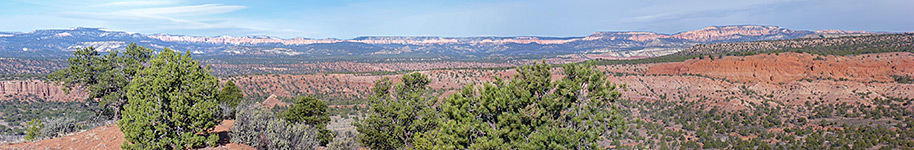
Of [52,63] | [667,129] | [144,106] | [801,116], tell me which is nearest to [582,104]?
[144,106]

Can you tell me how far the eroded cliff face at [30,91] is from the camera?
57469 millimetres

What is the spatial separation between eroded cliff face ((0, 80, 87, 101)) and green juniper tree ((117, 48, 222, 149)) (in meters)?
56.6

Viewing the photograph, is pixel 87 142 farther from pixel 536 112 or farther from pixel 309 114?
pixel 536 112

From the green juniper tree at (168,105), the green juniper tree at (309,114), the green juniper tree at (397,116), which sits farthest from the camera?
the green juniper tree at (309,114)

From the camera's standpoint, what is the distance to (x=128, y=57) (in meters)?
22.3

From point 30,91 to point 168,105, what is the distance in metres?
65.1

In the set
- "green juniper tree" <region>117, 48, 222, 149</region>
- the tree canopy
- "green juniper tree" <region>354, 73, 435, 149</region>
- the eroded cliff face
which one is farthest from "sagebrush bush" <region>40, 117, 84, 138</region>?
the eroded cliff face

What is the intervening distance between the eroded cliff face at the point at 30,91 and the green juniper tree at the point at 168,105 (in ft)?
186

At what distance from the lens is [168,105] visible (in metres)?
14.2

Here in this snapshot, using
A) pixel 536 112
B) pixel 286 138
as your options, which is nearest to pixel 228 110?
pixel 286 138

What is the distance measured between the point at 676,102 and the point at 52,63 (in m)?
131

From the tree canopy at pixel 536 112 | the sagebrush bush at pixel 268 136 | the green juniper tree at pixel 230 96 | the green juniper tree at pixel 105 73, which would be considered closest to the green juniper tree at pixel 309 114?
the sagebrush bush at pixel 268 136

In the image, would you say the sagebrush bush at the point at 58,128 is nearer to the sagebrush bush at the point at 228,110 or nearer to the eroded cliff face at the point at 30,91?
the sagebrush bush at the point at 228,110

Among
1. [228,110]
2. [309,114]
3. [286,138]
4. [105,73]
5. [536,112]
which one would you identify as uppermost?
[536,112]
